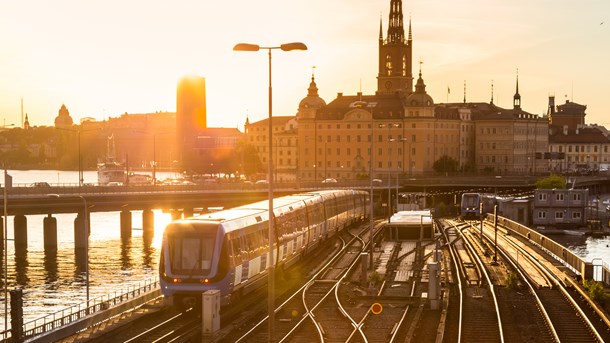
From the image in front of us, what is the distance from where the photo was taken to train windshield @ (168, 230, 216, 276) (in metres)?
37.3

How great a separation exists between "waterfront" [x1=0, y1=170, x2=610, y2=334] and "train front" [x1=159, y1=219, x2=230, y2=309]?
64.2ft

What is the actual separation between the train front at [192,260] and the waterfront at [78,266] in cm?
1958

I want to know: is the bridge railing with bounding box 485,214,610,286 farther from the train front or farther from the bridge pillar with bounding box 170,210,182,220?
the bridge pillar with bounding box 170,210,182,220

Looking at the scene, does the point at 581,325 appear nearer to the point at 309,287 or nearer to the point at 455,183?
the point at 309,287

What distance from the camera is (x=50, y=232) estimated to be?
10400cm

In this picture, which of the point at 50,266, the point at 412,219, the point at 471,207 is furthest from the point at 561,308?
the point at 471,207

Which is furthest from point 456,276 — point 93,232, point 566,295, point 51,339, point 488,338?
point 93,232

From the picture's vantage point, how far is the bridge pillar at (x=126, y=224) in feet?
389

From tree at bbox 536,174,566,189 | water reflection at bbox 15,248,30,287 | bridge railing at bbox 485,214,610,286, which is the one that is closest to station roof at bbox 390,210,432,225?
bridge railing at bbox 485,214,610,286

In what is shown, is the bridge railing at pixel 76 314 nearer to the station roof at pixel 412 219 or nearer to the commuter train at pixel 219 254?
the commuter train at pixel 219 254

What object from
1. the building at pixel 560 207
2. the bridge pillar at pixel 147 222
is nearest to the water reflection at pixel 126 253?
the bridge pillar at pixel 147 222

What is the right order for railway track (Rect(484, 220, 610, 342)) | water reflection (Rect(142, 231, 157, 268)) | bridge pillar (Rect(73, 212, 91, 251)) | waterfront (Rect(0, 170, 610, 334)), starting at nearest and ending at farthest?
railway track (Rect(484, 220, 610, 342)) → waterfront (Rect(0, 170, 610, 334)) → water reflection (Rect(142, 231, 157, 268)) → bridge pillar (Rect(73, 212, 91, 251))

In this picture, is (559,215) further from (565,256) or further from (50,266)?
(565,256)

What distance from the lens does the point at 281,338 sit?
34688 millimetres
